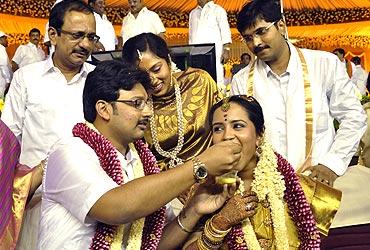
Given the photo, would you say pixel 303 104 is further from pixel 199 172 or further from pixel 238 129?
pixel 199 172

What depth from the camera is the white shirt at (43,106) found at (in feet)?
11.0

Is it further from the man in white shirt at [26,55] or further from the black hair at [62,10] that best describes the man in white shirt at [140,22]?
the black hair at [62,10]

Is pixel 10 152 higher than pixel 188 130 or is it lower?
higher

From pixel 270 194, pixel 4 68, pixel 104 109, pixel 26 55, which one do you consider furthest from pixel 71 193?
pixel 26 55

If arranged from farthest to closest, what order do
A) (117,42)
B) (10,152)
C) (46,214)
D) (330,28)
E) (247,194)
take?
1. (330,28)
2. (117,42)
3. (10,152)
4. (247,194)
5. (46,214)

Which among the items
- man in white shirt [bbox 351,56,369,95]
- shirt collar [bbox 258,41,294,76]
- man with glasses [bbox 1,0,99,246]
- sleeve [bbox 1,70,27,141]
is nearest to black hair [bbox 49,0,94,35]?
man with glasses [bbox 1,0,99,246]

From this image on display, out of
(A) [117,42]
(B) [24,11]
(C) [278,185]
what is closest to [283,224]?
(C) [278,185]

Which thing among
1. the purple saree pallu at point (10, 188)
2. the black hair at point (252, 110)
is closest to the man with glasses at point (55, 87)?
the purple saree pallu at point (10, 188)

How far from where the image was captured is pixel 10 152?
9.03ft

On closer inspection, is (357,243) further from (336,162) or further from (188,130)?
(188,130)

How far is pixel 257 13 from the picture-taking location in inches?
126

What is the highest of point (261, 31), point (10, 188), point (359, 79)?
point (261, 31)

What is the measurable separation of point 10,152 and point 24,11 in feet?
37.4

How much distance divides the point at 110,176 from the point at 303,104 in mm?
1315
